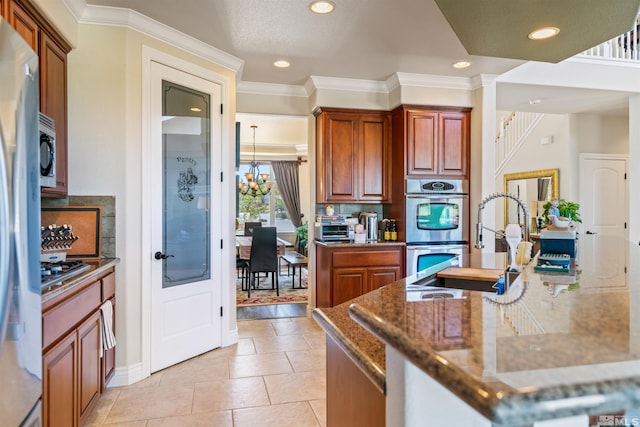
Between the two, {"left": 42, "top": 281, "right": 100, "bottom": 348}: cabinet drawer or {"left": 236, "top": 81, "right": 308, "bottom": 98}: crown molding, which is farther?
{"left": 236, "top": 81, "right": 308, "bottom": 98}: crown molding

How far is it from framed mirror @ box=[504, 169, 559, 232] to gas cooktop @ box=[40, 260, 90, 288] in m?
5.94

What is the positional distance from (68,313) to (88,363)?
0.49 m

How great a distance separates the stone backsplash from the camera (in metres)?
2.88

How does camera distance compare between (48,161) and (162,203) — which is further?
(162,203)

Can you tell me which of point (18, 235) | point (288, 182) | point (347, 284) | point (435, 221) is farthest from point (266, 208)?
point (18, 235)

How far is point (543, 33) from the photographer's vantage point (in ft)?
7.40

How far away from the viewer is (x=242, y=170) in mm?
9719

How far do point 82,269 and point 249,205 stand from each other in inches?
295

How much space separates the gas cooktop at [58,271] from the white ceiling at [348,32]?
5.93ft

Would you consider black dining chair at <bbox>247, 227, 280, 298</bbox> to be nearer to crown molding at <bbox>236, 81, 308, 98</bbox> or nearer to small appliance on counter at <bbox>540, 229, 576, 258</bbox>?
crown molding at <bbox>236, 81, 308, 98</bbox>

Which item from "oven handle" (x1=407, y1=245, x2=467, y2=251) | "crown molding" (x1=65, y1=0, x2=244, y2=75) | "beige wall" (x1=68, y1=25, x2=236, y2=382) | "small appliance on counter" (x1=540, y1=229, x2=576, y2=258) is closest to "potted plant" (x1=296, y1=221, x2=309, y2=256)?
"oven handle" (x1=407, y1=245, x2=467, y2=251)

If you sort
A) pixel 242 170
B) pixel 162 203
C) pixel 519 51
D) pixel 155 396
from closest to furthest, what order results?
1. pixel 519 51
2. pixel 155 396
3. pixel 162 203
4. pixel 242 170

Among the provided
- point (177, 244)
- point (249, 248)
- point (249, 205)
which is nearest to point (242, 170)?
point (249, 205)

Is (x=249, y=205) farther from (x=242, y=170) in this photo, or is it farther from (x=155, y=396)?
(x=155, y=396)
